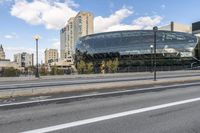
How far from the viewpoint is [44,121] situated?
353 inches

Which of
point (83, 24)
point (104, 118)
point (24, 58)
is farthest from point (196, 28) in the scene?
point (104, 118)

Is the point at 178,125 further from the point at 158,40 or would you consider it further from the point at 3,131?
the point at 158,40

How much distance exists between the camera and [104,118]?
30.8ft

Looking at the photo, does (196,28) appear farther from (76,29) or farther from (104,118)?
(104,118)

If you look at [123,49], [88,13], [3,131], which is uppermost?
[88,13]

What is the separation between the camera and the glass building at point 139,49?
110 m

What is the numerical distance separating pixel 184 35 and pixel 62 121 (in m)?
116

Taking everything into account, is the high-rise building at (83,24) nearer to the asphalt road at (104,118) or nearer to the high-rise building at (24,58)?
the high-rise building at (24,58)

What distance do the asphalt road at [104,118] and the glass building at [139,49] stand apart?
94730 millimetres

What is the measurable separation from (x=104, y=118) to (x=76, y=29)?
152 meters

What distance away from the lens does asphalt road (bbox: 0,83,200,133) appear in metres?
8.02

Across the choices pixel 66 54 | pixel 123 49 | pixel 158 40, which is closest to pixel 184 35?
pixel 158 40

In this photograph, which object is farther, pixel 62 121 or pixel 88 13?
pixel 88 13

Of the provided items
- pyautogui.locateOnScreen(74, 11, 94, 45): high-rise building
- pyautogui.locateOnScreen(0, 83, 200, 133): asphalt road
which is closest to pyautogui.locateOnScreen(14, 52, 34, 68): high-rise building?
pyautogui.locateOnScreen(74, 11, 94, 45): high-rise building
